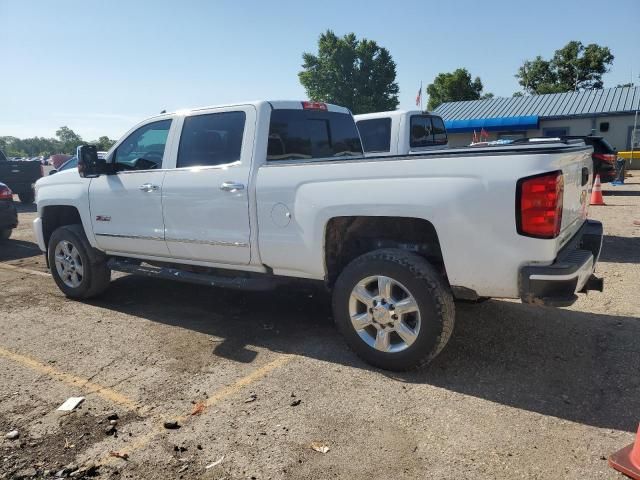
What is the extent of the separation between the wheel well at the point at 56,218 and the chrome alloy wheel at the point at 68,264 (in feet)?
1.06

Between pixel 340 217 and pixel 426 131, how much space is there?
5585mm

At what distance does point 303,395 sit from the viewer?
3311 millimetres

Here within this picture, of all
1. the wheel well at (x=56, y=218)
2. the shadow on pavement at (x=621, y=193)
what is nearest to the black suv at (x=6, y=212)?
the wheel well at (x=56, y=218)

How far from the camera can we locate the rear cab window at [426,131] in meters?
8.30

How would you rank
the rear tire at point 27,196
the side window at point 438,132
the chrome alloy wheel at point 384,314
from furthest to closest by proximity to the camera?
the rear tire at point 27,196 < the side window at point 438,132 < the chrome alloy wheel at point 384,314

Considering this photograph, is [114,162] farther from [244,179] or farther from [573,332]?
[573,332]

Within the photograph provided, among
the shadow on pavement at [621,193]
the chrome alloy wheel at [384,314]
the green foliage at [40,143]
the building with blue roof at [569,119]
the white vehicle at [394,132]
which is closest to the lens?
the chrome alloy wheel at [384,314]

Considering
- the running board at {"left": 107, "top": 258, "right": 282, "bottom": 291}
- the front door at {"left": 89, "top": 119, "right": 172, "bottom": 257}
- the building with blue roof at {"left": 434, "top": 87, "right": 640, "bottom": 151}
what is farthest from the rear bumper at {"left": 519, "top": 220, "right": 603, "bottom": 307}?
the building with blue roof at {"left": 434, "top": 87, "right": 640, "bottom": 151}

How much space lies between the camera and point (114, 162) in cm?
510

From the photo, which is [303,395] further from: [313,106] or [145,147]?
[145,147]

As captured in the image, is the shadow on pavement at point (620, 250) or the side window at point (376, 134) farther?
the side window at point (376, 134)

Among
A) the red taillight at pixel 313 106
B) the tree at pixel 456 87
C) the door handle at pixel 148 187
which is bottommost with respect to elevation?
the door handle at pixel 148 187

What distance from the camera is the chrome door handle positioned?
4023 mm

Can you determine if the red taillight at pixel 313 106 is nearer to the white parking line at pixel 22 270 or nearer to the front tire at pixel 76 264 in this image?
the front tire at pixel 76 264
